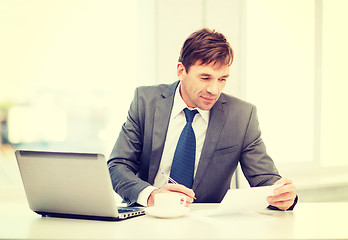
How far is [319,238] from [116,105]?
2003 mm

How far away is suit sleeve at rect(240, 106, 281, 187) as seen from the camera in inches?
78.1

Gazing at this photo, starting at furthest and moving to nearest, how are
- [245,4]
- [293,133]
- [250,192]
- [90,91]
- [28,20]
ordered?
[293,133] → [245,4] → [90,91] → [28,20] → [250,192]

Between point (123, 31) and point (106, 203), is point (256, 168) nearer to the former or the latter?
point (106, 203)

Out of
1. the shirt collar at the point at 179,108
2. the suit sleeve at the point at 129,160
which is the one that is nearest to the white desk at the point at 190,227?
the suit sleeve at the point at 129,160

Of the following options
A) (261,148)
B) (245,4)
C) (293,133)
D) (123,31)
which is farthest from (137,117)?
(293,133)

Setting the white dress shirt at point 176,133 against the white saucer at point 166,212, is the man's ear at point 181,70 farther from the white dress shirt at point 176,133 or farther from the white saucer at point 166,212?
the white saucer at point 166,212

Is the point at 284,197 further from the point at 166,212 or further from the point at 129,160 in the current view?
the point at 129,160

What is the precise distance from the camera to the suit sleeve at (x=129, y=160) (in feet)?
5.96

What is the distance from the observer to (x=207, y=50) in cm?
200

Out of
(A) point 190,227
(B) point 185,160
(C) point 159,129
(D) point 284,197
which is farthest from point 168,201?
(C) point 159,129

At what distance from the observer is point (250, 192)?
145cm

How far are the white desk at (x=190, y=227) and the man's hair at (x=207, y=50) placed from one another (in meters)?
0.76

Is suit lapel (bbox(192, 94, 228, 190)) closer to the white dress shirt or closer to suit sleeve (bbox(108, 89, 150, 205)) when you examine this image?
the white dress shirt

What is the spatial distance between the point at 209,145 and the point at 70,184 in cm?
85
